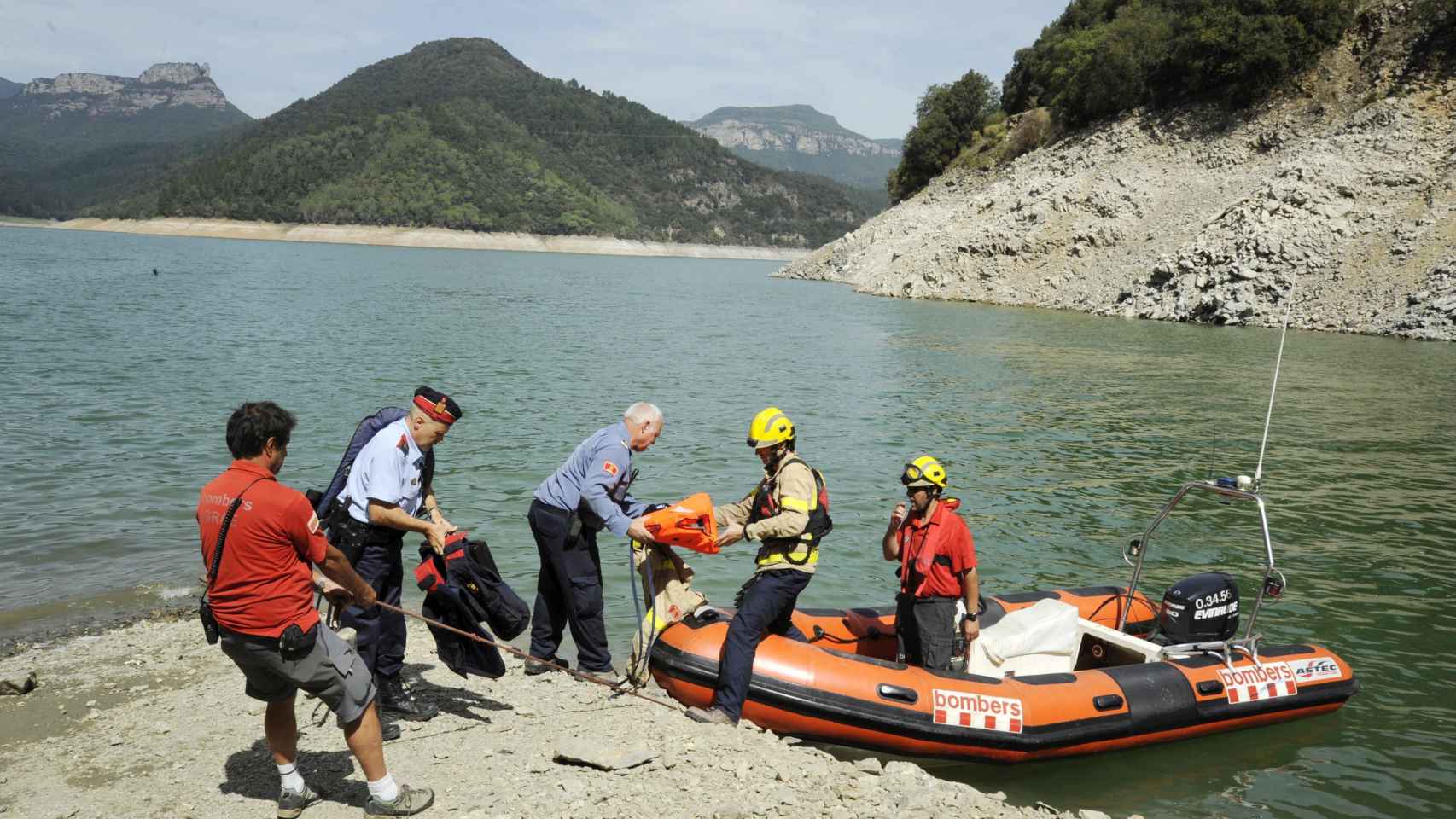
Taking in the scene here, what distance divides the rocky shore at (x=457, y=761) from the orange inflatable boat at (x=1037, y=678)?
395 millimetres

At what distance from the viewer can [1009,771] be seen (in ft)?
21.5

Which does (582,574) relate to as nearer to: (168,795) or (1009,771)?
(168,795)

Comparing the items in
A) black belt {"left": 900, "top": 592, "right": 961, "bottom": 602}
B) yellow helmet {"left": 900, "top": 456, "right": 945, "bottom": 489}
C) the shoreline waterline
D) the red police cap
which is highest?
the shoreline waterline

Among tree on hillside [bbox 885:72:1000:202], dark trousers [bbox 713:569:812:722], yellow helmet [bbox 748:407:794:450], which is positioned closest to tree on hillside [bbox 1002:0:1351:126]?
tree on hillside [bbox 885:72:1000:202]

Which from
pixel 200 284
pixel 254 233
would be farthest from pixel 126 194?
pixel 200 284

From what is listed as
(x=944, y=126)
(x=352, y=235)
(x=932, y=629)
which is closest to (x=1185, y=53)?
(x=944, y=126)

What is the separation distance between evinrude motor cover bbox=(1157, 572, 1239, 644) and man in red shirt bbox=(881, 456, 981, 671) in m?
1.73

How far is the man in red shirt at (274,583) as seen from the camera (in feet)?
13.4

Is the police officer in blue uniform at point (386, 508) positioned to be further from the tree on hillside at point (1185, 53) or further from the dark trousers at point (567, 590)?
the tree on hillside at point (1185, 53)

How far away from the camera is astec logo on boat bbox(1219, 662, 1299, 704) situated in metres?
7.11

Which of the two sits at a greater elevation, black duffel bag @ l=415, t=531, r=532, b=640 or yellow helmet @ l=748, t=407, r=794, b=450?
yellow helmet @ l=748, t=407, r=794, b=450

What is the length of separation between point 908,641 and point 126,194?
207 m

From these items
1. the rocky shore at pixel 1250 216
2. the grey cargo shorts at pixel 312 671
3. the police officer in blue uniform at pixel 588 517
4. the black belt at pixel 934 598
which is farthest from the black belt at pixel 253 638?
the rocky shore at pixel 1250 216

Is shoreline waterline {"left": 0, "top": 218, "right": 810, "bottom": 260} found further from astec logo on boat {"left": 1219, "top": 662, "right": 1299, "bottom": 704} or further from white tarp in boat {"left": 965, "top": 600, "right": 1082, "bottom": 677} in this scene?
astec logo on boat {"left": 1219, "top": 662, "right": 1299, "bottom": 704}
